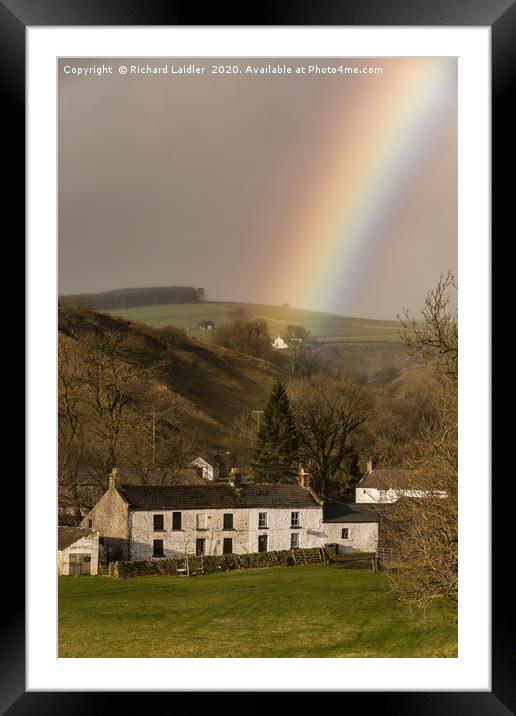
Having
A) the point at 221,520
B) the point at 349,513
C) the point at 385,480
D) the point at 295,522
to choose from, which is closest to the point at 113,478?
the point at 221,520

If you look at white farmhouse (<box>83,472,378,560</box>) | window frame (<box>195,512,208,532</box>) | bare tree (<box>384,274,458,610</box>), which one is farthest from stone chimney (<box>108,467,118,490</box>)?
bare tree (<box>384,274,458,610</box>)

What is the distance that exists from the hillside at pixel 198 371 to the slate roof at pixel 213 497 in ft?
2.32

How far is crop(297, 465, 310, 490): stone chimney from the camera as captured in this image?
8320 millimetres

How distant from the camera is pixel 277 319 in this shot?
348 inches

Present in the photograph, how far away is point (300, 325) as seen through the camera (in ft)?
29.2

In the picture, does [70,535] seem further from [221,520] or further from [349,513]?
[349,513]

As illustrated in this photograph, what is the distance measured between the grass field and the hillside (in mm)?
179

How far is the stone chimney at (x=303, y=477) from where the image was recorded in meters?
8.32

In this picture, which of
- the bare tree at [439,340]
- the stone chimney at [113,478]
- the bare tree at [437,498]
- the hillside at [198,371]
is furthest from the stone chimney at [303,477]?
the bare tree at [439,340]

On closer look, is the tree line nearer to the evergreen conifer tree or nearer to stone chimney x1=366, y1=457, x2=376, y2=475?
the evergreen conifer tree

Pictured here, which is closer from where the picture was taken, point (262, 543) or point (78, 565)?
point (78, 565)

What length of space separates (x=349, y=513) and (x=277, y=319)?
2.41 metres

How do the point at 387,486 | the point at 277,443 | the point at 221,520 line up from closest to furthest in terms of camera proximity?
1. the point at 387,486
2. the point at 221,520
3. the point at 277,443

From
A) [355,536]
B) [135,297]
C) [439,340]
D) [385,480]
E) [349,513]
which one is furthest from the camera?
[135,297]
